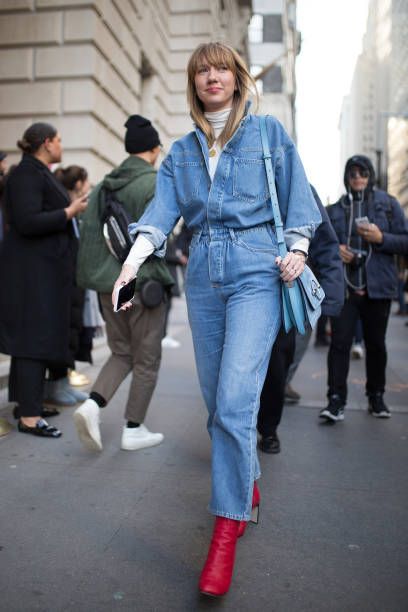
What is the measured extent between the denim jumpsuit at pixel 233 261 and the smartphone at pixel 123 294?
214mm

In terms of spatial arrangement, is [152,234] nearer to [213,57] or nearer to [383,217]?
[213,57]

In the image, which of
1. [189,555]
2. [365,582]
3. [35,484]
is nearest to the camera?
[365,582]

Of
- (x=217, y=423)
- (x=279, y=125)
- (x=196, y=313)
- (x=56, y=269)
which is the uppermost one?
(x=279, y=125)

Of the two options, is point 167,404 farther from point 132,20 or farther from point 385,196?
point 132,20

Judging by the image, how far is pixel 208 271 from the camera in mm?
2449

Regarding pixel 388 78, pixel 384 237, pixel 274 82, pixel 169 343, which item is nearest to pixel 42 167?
pixel 384 237

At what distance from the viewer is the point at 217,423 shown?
230cm

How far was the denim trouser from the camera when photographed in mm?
2262

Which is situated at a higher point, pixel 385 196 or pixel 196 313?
pixel 385 196

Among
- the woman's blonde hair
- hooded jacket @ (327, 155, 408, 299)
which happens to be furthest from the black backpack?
hooded jacket @ (327, 155, 408, 299)

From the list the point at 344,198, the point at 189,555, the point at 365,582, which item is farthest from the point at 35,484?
the point at 344,198

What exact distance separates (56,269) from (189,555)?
2.37 metres

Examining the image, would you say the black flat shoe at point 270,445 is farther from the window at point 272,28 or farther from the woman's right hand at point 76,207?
the window at point 272,28

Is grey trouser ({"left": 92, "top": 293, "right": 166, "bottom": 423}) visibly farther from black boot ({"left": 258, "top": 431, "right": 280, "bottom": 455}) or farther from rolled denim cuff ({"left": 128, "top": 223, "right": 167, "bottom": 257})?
rolled denim cuff ({"left": 128, "top": 223, "right": 167, "bottom": 257})
